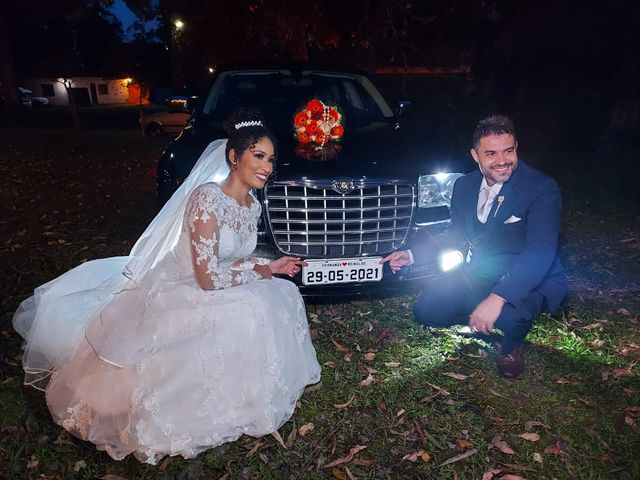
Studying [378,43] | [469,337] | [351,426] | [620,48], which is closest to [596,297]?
[469,337]

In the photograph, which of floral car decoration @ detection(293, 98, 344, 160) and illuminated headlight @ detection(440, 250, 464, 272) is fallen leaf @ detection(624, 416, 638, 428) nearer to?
illuminated headlight @ detection(440, 250, 464, 272)

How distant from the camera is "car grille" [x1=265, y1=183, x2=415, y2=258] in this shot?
3.26 meters

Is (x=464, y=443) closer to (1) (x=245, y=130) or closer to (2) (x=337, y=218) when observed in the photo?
(2) (x=337, y=218)

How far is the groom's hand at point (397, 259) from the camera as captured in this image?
11.3 ft

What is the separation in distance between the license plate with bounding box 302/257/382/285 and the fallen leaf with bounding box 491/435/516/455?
1.35 metres

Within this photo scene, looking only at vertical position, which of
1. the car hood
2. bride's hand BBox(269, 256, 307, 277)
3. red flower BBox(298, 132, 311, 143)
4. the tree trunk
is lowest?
bride's hand BBox(269, 256, 307, 277)

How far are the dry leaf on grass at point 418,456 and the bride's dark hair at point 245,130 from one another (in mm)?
1913

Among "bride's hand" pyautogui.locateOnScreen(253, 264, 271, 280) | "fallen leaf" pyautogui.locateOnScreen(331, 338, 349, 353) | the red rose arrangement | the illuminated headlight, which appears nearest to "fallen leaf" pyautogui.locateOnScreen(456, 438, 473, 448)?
"fallen leaf" pyautogui.locateOnScreen(331, 338, 349, 353)

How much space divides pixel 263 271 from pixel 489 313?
1.42 metres

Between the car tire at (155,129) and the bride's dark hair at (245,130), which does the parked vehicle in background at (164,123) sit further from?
the bride's dark hair at (245,130)

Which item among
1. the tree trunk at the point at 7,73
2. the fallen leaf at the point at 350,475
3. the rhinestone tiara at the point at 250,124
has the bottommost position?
the fallen leaf at the point at 350,475

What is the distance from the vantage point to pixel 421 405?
291 cm

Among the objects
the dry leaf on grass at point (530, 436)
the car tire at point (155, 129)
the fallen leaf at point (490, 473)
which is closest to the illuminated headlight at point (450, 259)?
the dry leaf on grass at point (530, 436)

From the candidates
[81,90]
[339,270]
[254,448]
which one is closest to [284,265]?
[339,270]
